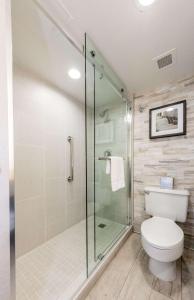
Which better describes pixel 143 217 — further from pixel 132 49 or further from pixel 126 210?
pixel 132 49

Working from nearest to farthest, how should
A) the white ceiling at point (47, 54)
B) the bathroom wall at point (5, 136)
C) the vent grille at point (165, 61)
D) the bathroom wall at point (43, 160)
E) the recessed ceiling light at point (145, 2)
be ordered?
the bathroom wall at point (5, 136), the recessed ceiling light at point (145, 2), the white ceiling at point (47, 54), the vent grille at point (165, 61), the bathroom wall at point (43, 160)

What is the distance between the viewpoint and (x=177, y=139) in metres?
1.77

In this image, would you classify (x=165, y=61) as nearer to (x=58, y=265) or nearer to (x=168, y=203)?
(x=168, y=203)

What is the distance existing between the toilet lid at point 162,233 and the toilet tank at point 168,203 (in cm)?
11

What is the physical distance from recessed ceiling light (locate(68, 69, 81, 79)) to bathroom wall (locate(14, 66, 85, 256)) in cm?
33

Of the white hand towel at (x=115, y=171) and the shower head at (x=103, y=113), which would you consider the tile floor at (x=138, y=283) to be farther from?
the shower head at (x=103, y=113)

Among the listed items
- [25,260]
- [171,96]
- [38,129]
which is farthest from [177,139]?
[25,260]

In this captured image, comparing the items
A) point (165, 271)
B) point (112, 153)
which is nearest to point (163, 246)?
point (165, 271)

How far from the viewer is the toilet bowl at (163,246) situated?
115 cm

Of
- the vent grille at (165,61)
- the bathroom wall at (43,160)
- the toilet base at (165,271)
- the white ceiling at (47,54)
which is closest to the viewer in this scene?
the white ceiling at (47,54)

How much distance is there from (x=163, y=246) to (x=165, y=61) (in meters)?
1.76

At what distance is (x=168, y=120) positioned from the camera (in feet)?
5.93

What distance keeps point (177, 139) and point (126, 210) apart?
1.25 meters

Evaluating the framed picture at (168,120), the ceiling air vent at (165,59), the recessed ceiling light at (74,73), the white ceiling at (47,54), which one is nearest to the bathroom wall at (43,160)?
the white ceiling at (47,54)
